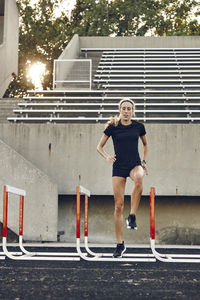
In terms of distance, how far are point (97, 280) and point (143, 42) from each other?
1649 centimetres

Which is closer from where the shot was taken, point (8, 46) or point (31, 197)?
point (31, 197)

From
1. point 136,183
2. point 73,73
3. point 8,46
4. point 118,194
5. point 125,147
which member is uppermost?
point 8,46

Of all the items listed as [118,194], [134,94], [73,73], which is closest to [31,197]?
[118,194]

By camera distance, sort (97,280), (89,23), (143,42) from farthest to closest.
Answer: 1. (89,23)
2. (143,42)
3. (97,280)

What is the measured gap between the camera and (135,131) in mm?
5281

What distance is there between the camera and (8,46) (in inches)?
648

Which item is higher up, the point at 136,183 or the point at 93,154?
the point at 93,154

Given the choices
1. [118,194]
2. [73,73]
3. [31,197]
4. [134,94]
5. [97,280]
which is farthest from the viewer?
[73,73]

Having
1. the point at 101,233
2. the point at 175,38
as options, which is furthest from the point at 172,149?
the point at 175,38

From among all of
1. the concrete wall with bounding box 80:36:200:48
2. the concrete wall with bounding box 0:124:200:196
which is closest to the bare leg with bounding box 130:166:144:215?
the concrete wall with bounding box 0:124:200:196

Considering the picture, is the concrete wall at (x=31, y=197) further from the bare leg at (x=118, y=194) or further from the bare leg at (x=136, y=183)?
the bare leg at (x=136, y=183)

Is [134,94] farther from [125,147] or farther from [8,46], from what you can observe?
[125,147]

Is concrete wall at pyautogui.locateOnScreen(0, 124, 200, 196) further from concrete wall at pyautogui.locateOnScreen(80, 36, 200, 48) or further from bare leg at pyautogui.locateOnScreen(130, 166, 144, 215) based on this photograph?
concrete wall at pyautogui.locateOnScreen(80, 36, 200, 48)

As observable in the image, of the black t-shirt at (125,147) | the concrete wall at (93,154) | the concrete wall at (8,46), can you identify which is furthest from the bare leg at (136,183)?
the concrete wall at (8,46)
